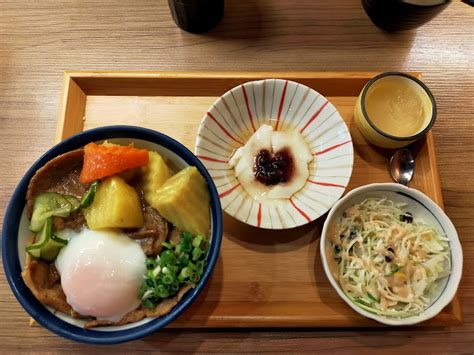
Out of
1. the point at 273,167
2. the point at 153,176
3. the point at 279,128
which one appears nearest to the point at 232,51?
the point at 279,128

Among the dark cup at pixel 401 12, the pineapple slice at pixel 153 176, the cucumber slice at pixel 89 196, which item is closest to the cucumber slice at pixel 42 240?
the cucumber slice at pixel 89 196

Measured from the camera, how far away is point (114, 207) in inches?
49.5

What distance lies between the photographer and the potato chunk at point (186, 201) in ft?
4.24

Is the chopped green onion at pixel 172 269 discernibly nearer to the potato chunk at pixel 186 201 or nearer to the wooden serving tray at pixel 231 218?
the potato chunk at pixel 186 201

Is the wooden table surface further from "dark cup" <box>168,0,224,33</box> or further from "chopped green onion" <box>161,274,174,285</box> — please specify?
"chopped green onion" <box>161,274,174,285</box>

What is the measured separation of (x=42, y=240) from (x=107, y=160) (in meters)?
0.32

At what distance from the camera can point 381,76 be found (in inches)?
68.9

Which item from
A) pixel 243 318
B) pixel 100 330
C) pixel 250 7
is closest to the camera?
pixel 100 330

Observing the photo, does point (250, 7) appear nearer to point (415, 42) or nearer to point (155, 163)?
point (415, 42)

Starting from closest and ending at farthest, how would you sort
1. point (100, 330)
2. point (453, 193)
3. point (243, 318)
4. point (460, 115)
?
point (100, 330)
point (243, 318)
point (453, 193)
point (460, 115)

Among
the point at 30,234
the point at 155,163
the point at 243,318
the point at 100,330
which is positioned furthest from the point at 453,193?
the point at 30,234

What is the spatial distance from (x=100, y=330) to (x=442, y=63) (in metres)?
1.93

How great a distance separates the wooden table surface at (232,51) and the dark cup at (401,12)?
0.09 meters

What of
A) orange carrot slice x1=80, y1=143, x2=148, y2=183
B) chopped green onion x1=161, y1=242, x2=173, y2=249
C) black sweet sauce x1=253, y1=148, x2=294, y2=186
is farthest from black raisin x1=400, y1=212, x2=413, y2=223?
orange carrot slice x1=80, y1=143, x2=148, y2=183
